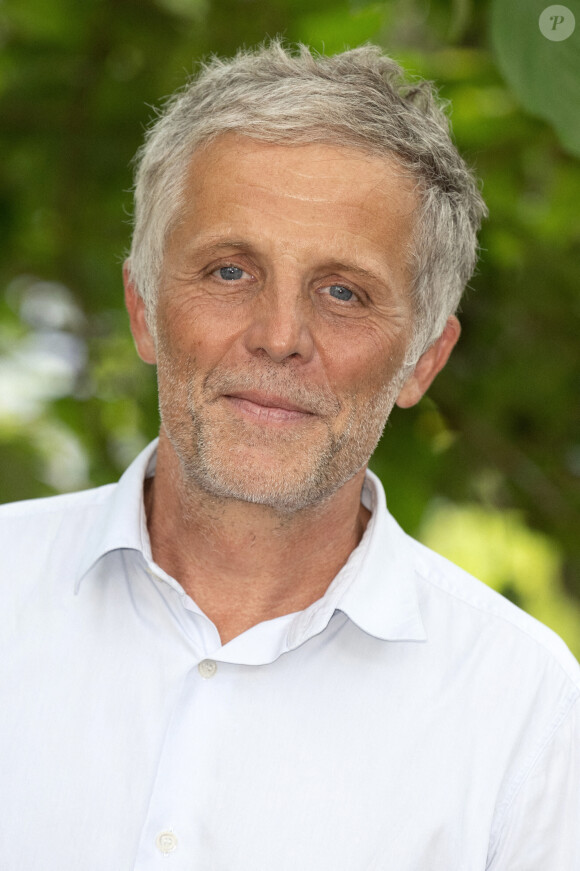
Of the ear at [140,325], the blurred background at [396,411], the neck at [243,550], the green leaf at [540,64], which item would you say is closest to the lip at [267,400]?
the neck at [243,550]

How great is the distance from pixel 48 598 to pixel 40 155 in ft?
4.76

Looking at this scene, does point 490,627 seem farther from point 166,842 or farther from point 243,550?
point 166,842

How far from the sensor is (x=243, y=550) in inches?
63.7

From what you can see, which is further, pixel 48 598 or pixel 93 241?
pixel 93 241

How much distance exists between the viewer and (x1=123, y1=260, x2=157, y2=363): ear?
177 cm

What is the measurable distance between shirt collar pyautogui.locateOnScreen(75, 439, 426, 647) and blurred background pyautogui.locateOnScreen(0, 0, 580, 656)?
884 millimetres

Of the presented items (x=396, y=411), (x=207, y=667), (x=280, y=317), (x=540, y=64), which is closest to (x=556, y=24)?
(x=540, y=64)

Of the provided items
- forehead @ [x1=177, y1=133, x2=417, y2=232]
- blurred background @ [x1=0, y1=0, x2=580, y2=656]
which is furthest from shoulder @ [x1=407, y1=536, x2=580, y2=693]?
blurred background @ [x1=0, y1=0, x2=580, y2=656]

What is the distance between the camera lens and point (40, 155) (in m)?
2.62

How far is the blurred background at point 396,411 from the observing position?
7.86 ft

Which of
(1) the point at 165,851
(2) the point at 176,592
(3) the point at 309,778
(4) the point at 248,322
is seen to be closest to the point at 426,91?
(4) the point at 248,322

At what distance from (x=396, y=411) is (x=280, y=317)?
1185 millimetres

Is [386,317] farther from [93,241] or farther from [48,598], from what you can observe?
[93,241]

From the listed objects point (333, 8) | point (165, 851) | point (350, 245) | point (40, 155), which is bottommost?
point (165, 851)
